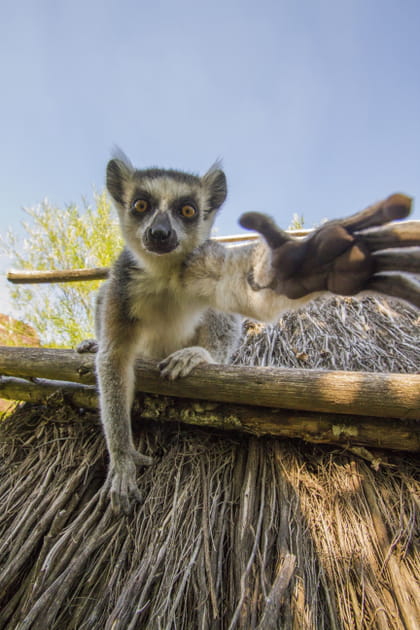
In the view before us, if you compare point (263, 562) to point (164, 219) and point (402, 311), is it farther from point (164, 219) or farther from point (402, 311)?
point (402, 311)

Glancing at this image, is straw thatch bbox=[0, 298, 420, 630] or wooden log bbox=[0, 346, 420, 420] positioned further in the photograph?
wooden log bbox=[0, 346, 420, 420]

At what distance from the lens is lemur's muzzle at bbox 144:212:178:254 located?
2549 mm

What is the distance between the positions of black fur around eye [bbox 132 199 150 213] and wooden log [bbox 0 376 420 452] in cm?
155

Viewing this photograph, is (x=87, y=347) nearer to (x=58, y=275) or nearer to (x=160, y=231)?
(x=58, y=275)

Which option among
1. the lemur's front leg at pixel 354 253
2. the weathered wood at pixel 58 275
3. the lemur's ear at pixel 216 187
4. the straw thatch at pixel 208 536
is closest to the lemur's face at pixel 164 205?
the lemur's ear at pixel 216 187

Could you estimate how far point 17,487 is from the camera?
2656mm

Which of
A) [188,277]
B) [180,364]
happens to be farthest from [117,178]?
[180,364]

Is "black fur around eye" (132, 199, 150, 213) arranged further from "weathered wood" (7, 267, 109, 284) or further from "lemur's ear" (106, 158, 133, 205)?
"weathered wood" (7, 267, 109, 284)

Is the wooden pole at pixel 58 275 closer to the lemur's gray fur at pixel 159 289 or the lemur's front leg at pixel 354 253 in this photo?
the lemur's gray fur at pixel 159 289

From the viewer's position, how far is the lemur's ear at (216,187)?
10.8 ft

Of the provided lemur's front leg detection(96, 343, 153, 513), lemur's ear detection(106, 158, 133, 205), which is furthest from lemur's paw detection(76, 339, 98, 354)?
lemur's ear detection(106, 158, 133, 205)

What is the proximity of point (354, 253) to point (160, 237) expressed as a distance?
1.40 meters

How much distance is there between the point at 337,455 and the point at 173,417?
123cm

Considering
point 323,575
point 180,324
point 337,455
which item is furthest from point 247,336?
point 323,575
